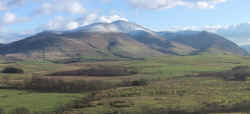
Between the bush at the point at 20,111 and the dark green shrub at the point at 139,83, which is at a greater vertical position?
the dark green shrub at the point at 139,83

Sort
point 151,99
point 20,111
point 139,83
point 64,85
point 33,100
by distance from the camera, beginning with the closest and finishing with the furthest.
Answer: point 20,111 → point 151,99 → point 33,100 → point 64,85 → point 139,83

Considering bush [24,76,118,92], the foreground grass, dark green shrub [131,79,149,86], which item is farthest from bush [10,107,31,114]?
dark green shrub [131,79,149,86]

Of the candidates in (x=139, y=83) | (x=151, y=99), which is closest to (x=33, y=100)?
(x=151, y=99)

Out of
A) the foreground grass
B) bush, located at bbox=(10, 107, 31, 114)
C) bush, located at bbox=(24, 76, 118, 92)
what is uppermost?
bush, located at bbox=(24, 76, 118, 92)

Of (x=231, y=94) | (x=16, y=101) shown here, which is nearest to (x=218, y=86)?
(x=231, y=94)

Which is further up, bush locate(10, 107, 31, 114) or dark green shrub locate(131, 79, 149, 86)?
dark green shrub locate(131, 79, 149, 86)

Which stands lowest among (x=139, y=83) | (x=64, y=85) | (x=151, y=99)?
(x=151, y=99)

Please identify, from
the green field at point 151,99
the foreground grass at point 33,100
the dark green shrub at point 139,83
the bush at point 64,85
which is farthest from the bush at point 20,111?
the dark green shrub at point 139,83

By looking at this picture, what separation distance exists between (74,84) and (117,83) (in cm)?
1717

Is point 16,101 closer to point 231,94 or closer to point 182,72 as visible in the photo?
point 231,94

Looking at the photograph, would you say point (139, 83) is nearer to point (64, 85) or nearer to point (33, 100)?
point (64, 85)

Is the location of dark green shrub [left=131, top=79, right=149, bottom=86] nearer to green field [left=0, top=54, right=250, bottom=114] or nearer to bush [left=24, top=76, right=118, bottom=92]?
bush [left=24, top=76, right=118, bottom=92]

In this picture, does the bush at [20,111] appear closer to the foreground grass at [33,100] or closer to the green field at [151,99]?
the foreground grass at [33,100]

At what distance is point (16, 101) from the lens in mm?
90875
